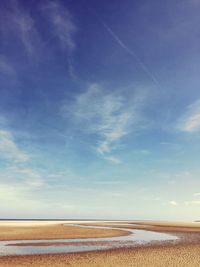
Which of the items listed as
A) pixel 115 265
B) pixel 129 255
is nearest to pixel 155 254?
pixel 129 255

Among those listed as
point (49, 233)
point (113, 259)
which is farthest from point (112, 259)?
point (49, 233)

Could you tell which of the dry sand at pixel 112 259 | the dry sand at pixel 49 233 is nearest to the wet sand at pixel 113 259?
the dry sand at pixel 112 259

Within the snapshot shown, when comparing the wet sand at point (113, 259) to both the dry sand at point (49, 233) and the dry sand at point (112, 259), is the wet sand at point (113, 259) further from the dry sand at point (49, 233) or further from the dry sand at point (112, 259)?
the dry sand at point (49, 233)

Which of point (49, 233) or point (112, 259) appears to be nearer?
point (112, 259)

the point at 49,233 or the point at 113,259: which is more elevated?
the point at 49,233

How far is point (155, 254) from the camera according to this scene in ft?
102

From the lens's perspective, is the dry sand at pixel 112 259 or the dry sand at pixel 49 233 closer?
the dry sand at pixel 112 259

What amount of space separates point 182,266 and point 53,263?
11253 millimetres

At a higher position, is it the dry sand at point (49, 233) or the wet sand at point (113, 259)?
the dry sand at point (49, 233)

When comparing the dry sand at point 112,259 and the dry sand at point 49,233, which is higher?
the dry sand at point 49,233

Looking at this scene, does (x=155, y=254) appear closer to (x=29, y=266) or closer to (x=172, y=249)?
(x=172, y=249)

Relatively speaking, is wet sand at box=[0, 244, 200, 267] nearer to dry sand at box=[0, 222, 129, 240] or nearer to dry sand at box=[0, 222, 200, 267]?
dry sand at box=[0, 222, 200, 267]

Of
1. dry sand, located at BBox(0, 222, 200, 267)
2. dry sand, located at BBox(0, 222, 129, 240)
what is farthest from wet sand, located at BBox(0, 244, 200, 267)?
dry sand, located at BBox(0, 222, 129, 240)

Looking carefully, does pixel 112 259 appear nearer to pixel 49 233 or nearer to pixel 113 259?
pixel 113 259
